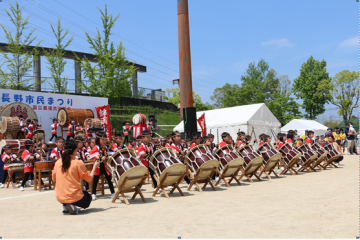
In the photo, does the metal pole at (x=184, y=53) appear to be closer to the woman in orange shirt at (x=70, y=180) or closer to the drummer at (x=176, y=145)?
the drummer at (x=176, y=145)

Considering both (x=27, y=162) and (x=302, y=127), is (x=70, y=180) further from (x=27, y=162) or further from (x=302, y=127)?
(x=302, y=127)

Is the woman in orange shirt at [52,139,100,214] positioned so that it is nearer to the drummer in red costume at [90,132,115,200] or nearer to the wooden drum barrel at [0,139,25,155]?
the drummer in red costume at [90,132,115,200]

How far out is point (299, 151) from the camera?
10031 millimetres

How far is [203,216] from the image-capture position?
4375mm

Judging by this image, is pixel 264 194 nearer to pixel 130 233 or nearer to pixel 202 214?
pixel 202 214

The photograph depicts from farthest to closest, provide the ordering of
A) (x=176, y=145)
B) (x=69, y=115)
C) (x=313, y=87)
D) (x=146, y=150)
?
(x=313, y=87), (x=69, y=115), (x=176, y=145), (x=146, y=150)

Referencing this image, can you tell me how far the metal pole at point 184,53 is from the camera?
37.8 ft

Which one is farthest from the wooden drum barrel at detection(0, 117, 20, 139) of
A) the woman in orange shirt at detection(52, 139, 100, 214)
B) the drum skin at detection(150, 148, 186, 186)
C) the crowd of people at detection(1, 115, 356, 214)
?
the woman in orange shirt at detection(52, 139, 100, 214)

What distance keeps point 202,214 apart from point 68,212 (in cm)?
221

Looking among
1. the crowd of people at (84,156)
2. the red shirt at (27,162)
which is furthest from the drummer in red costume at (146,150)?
the red shirt at (27,162)

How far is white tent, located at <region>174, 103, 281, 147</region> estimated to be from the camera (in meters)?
15.8

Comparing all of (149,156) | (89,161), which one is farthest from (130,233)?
(89,161)

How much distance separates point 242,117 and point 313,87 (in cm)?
2409

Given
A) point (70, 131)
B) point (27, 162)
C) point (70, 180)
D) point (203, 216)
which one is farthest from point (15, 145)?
point (203, 216)
